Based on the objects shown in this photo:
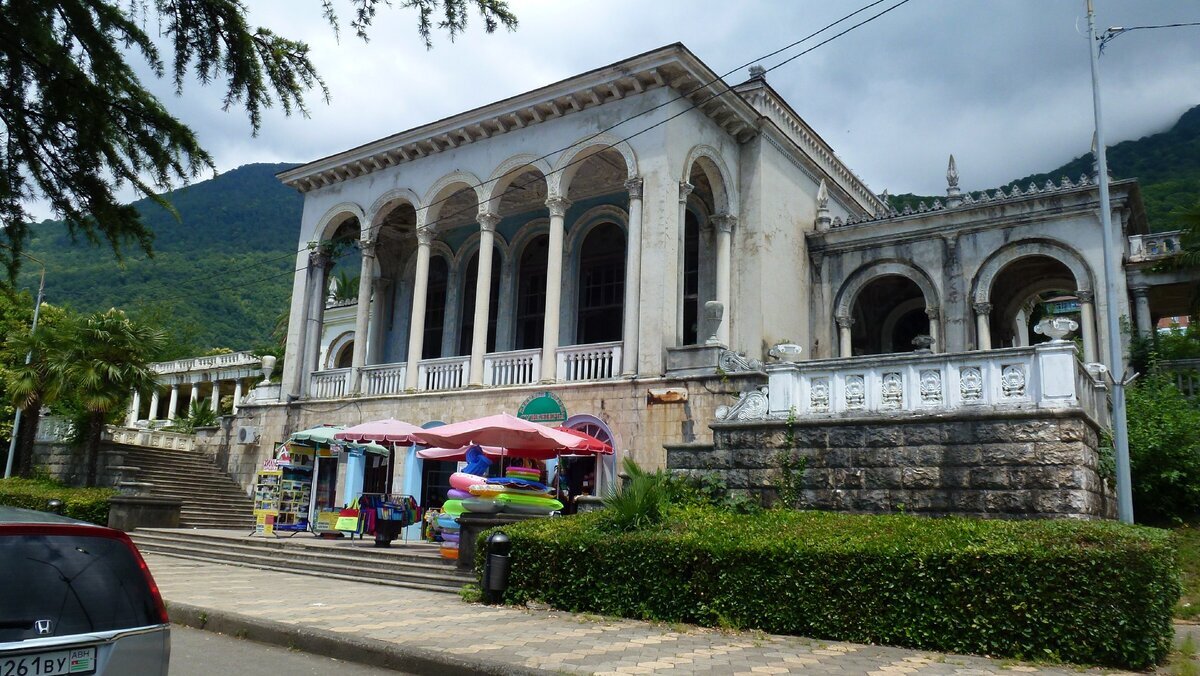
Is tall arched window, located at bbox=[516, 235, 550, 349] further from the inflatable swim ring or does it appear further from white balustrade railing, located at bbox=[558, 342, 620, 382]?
the inflatable swim ring

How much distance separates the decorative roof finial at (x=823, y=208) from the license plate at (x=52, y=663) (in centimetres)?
2016

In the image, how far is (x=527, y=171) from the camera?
2077cm

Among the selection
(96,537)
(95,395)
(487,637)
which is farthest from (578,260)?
(96,537)

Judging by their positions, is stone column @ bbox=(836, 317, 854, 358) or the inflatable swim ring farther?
stone column @ bbox=(836, 317, 854, 358)

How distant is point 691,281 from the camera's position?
21.4 m

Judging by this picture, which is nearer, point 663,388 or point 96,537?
point 96,537

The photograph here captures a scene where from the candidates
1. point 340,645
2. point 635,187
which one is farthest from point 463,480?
point 635,187

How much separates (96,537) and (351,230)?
22383 millimetres

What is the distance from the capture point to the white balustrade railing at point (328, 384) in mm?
22938

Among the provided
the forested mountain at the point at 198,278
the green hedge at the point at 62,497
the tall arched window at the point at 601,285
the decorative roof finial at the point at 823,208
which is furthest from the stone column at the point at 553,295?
the forested mountain at the point at 198,278

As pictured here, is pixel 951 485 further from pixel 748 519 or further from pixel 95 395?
pixel 95 395

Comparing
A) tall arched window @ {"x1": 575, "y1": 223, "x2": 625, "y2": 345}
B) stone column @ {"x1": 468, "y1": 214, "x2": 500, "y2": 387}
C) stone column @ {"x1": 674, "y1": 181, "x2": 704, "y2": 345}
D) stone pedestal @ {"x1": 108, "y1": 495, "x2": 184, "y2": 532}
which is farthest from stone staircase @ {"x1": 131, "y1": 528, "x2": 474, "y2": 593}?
tall arched window @ {"x1": 575, "y1": 223, "x2": 625, "y2": 345}

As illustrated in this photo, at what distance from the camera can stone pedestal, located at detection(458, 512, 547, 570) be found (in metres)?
11.9

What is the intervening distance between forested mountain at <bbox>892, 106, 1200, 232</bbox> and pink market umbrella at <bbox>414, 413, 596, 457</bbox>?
18.5 meters
